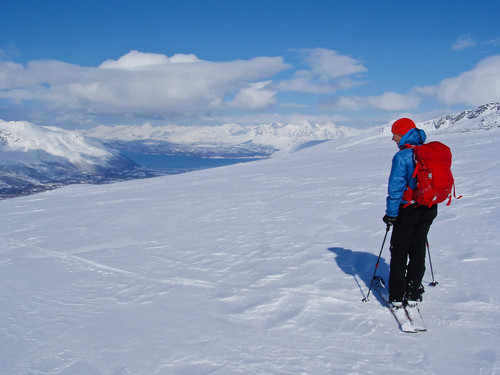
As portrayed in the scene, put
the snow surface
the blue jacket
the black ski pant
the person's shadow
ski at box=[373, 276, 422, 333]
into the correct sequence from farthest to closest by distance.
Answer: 1. the person's shadow
2. the black ski pant
3. the blue jacket
4. ski at box=[373, 276, 422, 333]
5. the snow surface

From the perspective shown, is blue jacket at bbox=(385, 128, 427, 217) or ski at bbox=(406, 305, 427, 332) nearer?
ski at bbox=(406, 305, 427, 332)

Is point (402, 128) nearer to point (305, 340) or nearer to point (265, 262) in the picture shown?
point (305, 340)

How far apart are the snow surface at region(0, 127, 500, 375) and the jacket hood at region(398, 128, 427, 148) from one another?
2077mm

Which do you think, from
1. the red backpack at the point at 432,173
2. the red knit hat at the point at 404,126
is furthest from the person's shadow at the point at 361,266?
the red knit hat at the point at 404,126

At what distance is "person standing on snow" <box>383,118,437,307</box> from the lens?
405 centimetres

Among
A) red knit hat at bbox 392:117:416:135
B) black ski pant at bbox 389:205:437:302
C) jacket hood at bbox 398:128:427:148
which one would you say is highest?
red knit hat at bbox 392:117:416:135

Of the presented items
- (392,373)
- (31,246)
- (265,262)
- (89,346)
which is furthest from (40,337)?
(31,246)

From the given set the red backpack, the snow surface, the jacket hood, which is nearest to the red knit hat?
the jacket hood

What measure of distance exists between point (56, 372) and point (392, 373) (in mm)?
3267

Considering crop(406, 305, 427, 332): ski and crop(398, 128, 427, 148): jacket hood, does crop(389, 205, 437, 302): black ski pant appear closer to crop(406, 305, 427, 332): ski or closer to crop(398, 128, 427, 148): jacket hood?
crop(406, 305, 427, 332): ski

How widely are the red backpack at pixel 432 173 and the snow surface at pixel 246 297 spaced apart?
1.47m

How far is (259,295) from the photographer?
16.4ft

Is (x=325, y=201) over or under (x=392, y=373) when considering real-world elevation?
over

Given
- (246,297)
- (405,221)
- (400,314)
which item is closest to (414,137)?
(405,221)
